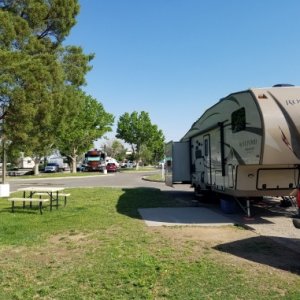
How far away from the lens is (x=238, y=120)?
10.9m

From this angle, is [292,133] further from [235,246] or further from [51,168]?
[51,168]

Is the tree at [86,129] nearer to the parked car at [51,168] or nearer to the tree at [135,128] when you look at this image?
the parked car at [51,168]

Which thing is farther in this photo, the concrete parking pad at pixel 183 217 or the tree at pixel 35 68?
the tree at pixel 35 68

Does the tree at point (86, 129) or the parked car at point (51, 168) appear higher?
the tree at point (86, 129)

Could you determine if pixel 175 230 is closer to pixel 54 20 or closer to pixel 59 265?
pixel 59 265

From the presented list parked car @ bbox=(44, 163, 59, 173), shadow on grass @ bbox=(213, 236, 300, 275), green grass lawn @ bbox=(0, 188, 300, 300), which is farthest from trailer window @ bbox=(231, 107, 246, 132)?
parked car @ bbox=(44, 163, 59, 173)

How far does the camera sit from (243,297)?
509 cm

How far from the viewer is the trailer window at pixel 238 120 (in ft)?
34.5

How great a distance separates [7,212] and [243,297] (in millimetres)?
9567

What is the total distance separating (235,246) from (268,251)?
2.10 feet

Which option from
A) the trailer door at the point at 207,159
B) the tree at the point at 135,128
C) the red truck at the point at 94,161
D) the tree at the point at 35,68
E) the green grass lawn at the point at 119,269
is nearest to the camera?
the green grass lawn at the point at 119,269

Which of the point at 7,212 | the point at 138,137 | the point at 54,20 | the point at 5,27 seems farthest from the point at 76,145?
the point at 7,212

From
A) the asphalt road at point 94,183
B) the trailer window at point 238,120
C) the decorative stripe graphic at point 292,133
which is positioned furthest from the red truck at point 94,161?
the decorative stripe graphic at point 292,133

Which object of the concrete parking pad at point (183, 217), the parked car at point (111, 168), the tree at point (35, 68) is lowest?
the concrete parking pad at point (183, 217)
